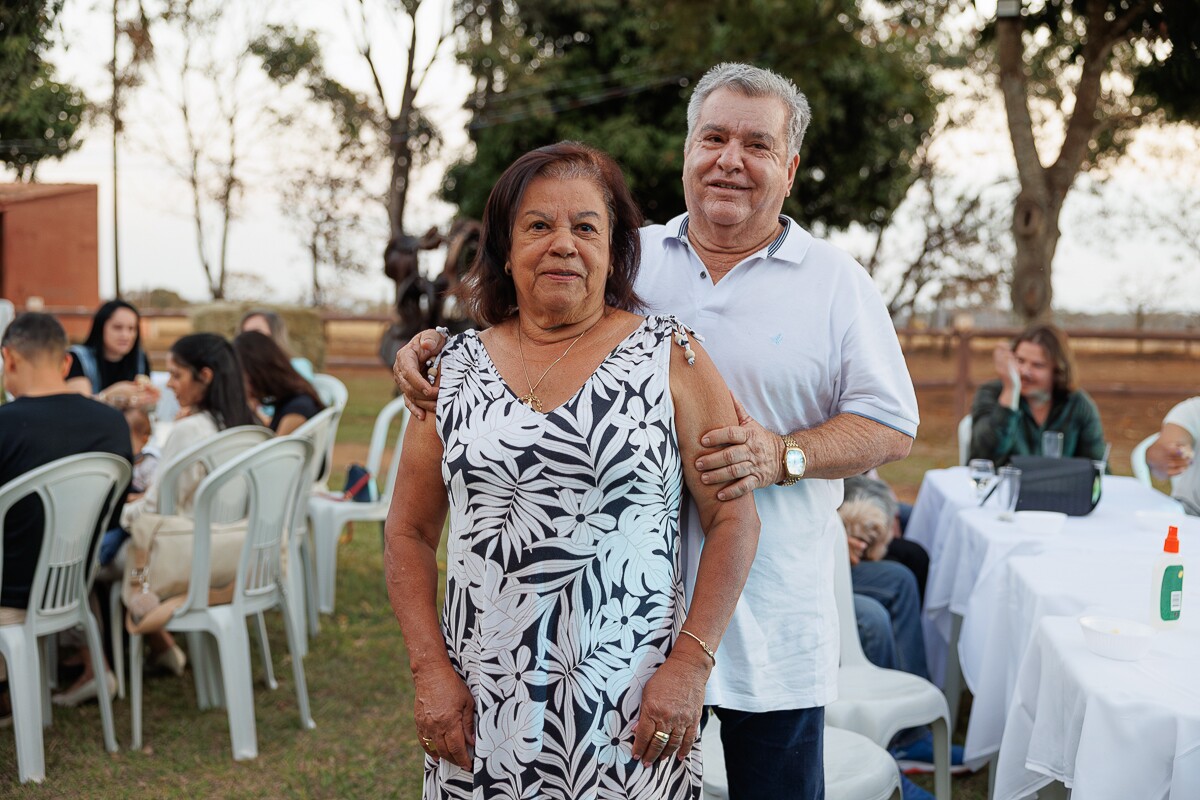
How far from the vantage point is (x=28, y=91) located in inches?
170

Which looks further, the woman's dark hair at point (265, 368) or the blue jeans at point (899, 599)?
the woman's dark hair at point (265, 368)

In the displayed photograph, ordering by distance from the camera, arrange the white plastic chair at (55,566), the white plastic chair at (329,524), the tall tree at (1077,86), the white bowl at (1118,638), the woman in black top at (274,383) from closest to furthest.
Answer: the white bowl at (1118,638) → the white plastic chair at (55,566) → the woman in black top at (274,383) → the white plastic chair at (329,524) → the tall tree at (1077,86)

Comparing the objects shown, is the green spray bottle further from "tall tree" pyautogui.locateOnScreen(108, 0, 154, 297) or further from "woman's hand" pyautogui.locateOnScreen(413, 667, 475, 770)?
"tall tree" pyautogui.locateOnScreen(108, 0, 154, 297)

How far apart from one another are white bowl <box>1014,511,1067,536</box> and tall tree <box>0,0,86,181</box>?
4.09m

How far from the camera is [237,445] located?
14.8ft

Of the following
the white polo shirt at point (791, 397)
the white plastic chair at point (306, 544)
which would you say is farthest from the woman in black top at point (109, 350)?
the white polo shirt at point (791, 397)

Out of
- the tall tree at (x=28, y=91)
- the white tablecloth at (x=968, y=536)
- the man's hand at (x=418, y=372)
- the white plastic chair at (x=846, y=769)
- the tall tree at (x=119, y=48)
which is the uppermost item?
the tall tree at (x=119, y=48)

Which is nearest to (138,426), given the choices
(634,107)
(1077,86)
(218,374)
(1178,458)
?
(218,374)

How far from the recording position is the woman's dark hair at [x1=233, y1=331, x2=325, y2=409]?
556 cm

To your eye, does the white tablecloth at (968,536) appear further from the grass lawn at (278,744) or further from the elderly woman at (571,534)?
the elderly woman at (571,534)

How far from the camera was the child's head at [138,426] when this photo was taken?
5.27 meters

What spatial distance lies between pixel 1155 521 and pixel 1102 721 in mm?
2154

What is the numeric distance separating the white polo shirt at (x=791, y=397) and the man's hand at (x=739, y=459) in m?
0.14

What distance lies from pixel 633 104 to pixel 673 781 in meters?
15.5
